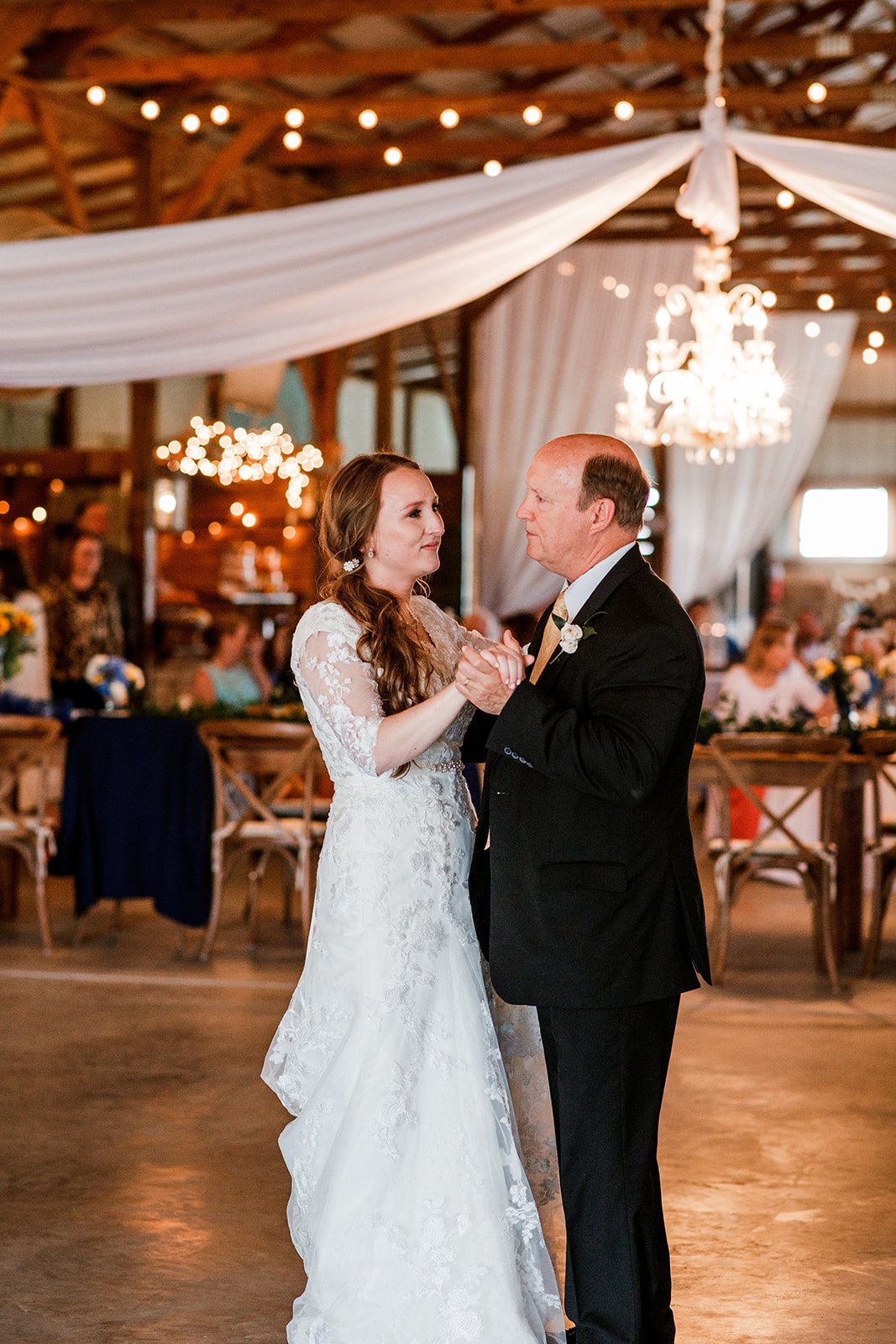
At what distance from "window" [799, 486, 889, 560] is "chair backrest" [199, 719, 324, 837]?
52.0 feet

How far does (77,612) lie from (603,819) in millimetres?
6767

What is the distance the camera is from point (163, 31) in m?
10.2

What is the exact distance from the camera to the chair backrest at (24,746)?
6.45 m

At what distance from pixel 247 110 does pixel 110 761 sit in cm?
328

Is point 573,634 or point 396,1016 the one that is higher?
point 573,634

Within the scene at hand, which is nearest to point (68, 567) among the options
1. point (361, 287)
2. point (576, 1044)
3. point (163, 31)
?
point (163, 31)

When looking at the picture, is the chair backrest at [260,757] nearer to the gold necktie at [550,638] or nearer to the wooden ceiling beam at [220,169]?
the gold necktie at [550,638]

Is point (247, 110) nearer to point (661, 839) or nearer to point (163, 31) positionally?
point (163, 31)

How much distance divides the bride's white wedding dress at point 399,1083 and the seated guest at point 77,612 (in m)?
6.15

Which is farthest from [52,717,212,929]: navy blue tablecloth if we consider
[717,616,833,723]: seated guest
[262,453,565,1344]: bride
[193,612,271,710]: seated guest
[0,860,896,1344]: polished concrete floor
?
[262,453,565,1344]: bride

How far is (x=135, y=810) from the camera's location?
268 inches

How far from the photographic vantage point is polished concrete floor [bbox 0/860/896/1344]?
3176mm

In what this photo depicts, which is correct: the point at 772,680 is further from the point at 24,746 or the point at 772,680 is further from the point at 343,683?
the point at 343,683

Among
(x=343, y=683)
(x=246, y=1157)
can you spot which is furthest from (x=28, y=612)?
(x=343, y=683)
